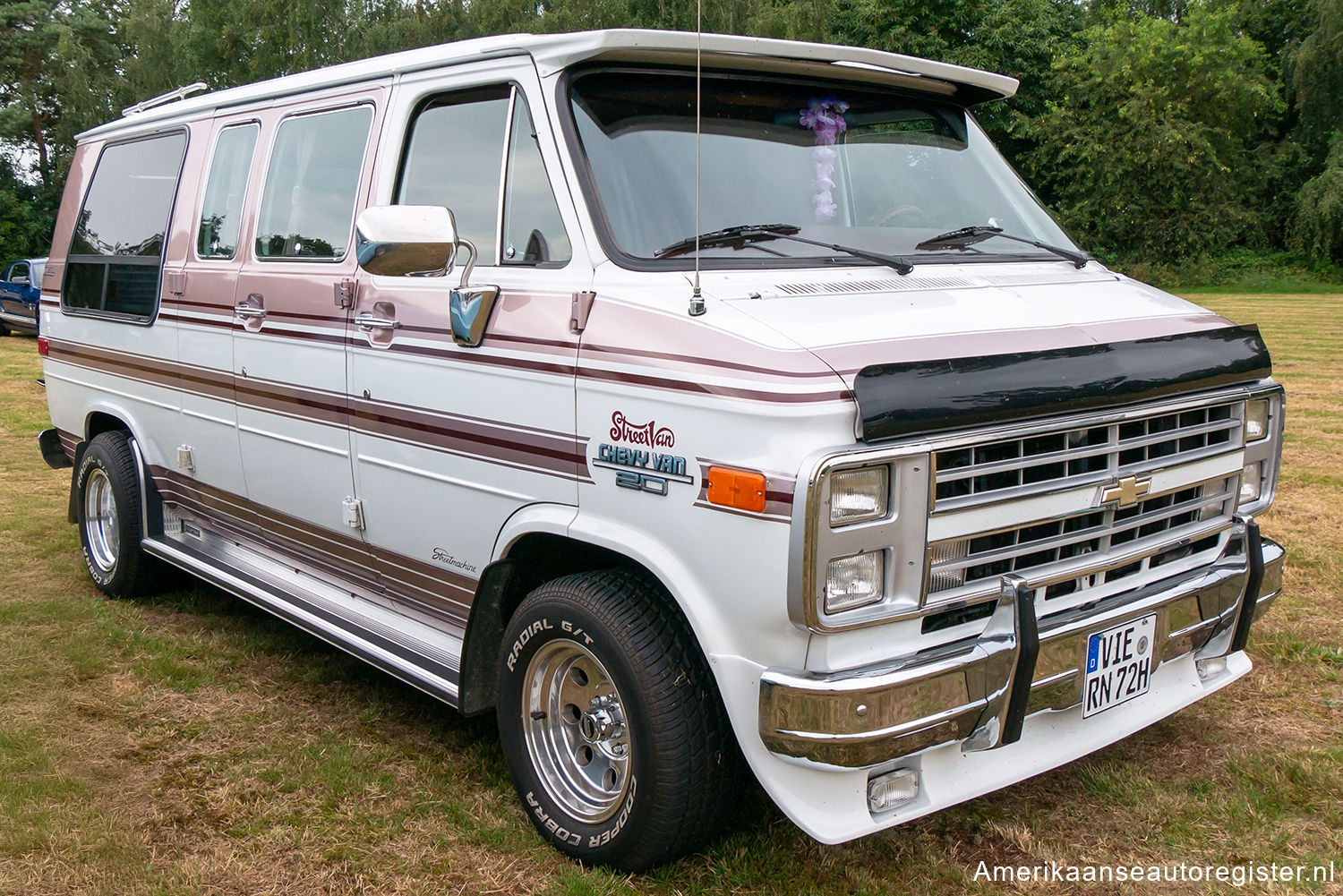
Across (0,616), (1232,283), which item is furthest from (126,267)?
(1232,283)

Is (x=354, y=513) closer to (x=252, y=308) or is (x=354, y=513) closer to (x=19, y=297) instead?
(x=252, y=308)

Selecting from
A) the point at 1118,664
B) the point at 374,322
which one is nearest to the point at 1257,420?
the point at 1118,664

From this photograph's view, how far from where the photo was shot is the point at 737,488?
9.07ft

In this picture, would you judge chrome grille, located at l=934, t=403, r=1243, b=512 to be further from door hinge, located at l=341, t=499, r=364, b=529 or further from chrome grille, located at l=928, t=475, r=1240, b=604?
door hinge, located at l=341, t=499, r=364, b=529

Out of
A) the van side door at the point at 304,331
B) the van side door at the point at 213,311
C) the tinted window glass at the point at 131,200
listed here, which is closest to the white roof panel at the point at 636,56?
the van side door at the point at 304,331

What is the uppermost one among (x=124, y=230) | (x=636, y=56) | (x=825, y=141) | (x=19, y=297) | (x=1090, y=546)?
(x=636, y=56)

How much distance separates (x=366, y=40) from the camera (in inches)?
1099

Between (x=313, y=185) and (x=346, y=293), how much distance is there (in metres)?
0.66

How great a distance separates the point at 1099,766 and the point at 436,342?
8.74 feet

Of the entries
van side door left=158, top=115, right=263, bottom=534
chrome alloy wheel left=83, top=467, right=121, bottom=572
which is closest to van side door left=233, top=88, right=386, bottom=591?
van side door left=158, top=115, right=263, bottom=534

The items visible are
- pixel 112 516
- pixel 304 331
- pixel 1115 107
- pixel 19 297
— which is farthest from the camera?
pixel 1115 107

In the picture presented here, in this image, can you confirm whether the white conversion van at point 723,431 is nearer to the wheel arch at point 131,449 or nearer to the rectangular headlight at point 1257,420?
the rectangular headlight at point 1257,420

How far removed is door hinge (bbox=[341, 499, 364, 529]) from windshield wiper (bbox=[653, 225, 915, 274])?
5.38ft

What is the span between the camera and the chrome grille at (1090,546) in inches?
114
